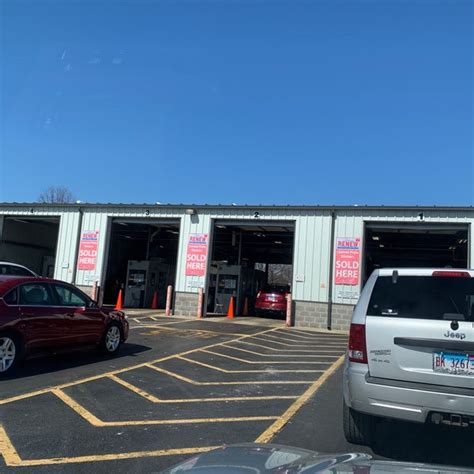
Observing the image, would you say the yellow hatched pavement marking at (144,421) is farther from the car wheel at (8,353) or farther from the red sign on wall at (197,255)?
the red sign on wall at (197,255)

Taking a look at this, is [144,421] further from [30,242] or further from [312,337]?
[30,242]

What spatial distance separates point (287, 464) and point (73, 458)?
2401 millimetres

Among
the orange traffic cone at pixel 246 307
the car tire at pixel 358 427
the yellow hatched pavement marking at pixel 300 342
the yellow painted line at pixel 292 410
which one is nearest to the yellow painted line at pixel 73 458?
the yellow painted line at pixel 292 410

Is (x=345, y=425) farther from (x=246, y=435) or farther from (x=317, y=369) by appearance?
(x=317, y=369)

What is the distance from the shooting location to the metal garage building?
64.3 feet

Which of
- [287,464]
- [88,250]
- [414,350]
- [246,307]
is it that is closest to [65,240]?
[88,250]

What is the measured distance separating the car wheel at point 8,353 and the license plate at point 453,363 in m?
6.20

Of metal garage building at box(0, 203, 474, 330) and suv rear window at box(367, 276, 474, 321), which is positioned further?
metal garage building at box(0, 203, 474, 330)

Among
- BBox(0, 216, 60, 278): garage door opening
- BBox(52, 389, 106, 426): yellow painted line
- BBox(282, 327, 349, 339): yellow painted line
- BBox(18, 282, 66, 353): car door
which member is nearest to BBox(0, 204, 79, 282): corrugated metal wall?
BBox(0, 216, 60, 278): garage door opening

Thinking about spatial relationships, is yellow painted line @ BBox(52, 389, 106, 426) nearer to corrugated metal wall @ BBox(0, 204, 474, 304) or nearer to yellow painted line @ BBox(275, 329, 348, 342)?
yellow painted line @ BBox(275, 329, 348, 342)

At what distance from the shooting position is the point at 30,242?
2930 centimetres

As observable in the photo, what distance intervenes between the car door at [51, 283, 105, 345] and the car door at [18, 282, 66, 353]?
18 centimetres

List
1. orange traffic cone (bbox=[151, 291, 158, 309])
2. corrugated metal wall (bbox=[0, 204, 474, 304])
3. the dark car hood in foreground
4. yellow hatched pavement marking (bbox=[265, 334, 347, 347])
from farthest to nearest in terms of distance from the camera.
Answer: orange traffic cone (bbox=[151, 291, 158, 309]), corrugated metal wall (bbox=[0, 204, 474, 304]), yellow hatched pavement marking (bbox=[265, 334, 347, 347]), the dark car hood in foreground

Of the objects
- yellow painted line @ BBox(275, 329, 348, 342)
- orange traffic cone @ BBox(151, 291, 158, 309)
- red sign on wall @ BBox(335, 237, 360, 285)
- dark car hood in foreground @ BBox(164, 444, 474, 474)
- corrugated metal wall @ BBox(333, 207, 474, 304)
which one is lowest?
yellow painted line @ BBox(275, 329, 348, 342)
